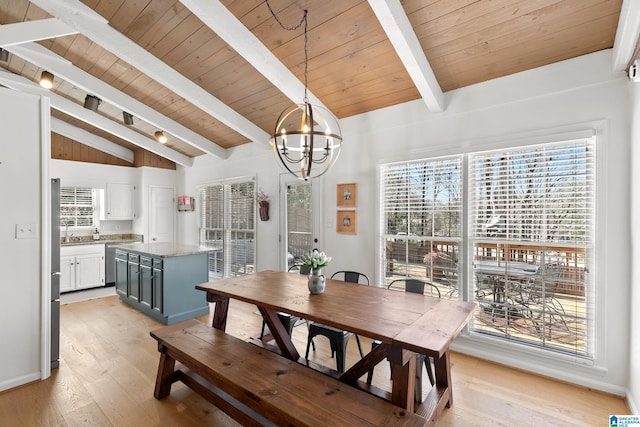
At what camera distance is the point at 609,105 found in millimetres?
2461

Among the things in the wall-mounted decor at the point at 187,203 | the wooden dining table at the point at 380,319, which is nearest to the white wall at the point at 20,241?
the wooden dining table at the point at 380,319

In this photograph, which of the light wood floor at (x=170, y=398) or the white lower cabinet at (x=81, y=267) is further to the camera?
the white lower cabinet at (x=81, y=267)

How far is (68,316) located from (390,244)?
4474 millimetres

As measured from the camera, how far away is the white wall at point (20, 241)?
2.52 metres

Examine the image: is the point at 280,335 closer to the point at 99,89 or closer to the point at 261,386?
the point at 261,386

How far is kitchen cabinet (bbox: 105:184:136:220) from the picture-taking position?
645cm

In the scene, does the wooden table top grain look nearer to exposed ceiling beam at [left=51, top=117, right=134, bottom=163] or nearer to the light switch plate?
the light switch plate

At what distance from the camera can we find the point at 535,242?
2797 mm

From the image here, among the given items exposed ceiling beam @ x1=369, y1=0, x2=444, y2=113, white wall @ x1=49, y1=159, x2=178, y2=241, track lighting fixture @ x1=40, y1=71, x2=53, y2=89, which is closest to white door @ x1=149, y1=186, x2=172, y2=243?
white wall @ x1=49, y1=159, x2=178, y2=241

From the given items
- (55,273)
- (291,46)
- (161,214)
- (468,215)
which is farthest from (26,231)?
(161,214)

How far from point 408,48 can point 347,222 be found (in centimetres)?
214

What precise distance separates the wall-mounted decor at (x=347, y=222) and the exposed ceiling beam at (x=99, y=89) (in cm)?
301

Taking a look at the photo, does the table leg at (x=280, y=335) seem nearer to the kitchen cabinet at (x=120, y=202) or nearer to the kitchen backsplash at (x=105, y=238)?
the kitchen backsplash at (x=105, y=238)

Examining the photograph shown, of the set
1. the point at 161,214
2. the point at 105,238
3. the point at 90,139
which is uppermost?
the point at 90,139
